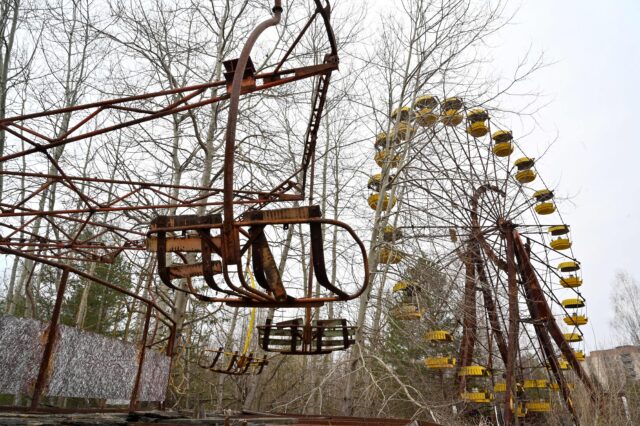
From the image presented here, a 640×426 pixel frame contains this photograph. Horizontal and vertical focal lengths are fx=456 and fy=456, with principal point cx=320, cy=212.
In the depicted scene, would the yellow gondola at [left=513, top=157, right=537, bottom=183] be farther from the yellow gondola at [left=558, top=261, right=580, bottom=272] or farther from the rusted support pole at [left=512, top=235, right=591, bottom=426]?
the yellow gondola at [left=558, top=261, right=580, bottom=272]

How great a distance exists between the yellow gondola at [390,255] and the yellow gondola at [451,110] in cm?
294

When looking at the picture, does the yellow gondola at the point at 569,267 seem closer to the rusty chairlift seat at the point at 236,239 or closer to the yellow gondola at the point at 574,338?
the yellow gondola at the point at 574,338

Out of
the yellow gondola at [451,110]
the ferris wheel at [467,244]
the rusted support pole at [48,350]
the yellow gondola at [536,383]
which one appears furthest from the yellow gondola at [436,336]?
the rusted support pole at [48,350]

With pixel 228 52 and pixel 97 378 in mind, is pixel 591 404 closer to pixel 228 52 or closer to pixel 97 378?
pixel 97 378

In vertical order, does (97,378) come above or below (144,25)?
below

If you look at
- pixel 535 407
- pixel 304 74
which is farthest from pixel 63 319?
pixel 304 74

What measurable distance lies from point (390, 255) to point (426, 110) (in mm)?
3639

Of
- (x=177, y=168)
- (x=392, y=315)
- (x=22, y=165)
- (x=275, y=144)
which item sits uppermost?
Result: (x=22, y=165)

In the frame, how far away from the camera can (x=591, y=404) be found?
792cm

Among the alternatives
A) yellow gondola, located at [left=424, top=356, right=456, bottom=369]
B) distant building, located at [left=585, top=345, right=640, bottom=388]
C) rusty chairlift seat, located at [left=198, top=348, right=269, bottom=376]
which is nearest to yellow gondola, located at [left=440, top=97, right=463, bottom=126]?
distant building, located at [left=585, top=345, right=640, bottom=388]

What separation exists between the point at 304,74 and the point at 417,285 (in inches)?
291

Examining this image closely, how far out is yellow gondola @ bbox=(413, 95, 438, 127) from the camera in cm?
1044

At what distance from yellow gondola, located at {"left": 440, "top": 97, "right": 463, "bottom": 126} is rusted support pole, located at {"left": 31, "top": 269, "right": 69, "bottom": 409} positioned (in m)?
7.98

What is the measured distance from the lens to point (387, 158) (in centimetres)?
1050
